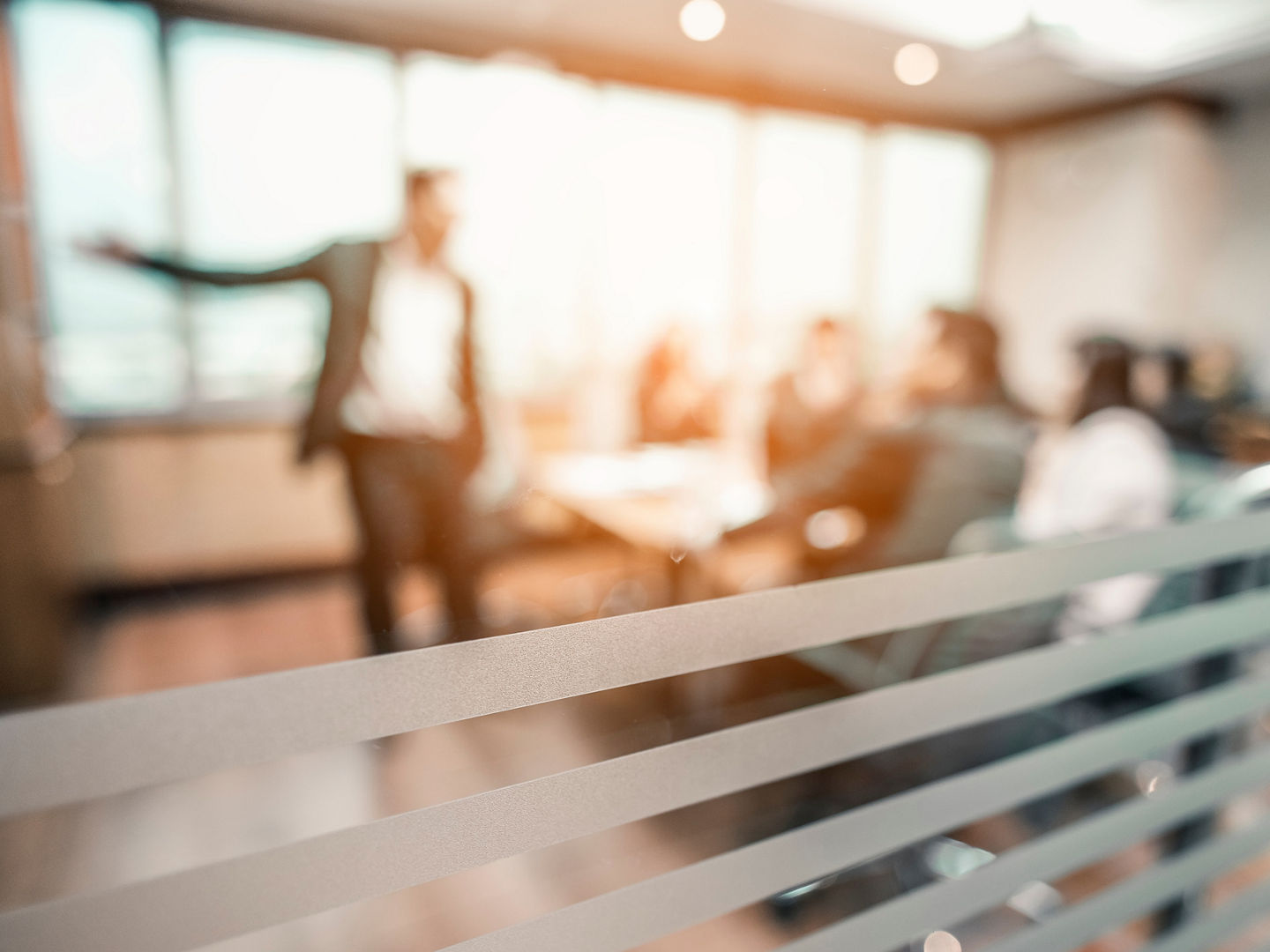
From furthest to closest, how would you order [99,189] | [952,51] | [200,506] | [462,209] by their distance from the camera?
[200,506], [99,189], [462,209], [952,51]

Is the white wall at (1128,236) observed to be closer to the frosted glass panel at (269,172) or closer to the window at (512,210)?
the window at (512,210)

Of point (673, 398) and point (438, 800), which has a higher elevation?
point (673, 398)

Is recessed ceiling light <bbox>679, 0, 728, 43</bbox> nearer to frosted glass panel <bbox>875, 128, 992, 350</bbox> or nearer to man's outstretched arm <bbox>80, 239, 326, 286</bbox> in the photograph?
frosted glass panel <bbox>875, 128, 992, 350</bbox>

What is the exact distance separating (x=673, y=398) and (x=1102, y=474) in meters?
1.18

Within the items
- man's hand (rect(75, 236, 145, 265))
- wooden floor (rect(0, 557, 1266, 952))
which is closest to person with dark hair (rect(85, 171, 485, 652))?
man's hand (rect(75, 236, 145, 265))

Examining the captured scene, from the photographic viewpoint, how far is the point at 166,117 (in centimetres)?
200

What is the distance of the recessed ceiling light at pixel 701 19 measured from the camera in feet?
1.62

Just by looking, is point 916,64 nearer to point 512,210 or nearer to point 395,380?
point 395,380

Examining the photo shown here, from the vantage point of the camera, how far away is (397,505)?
1386 millimetres

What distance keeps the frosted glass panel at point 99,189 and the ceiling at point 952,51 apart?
52.2 inches

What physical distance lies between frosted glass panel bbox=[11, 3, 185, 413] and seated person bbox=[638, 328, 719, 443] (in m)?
1.40

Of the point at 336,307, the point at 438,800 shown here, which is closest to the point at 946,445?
the point at 438,800

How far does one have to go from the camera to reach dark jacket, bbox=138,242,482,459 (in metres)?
1.29

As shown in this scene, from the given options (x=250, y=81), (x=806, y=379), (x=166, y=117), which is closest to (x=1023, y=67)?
(x=806, y=379)
